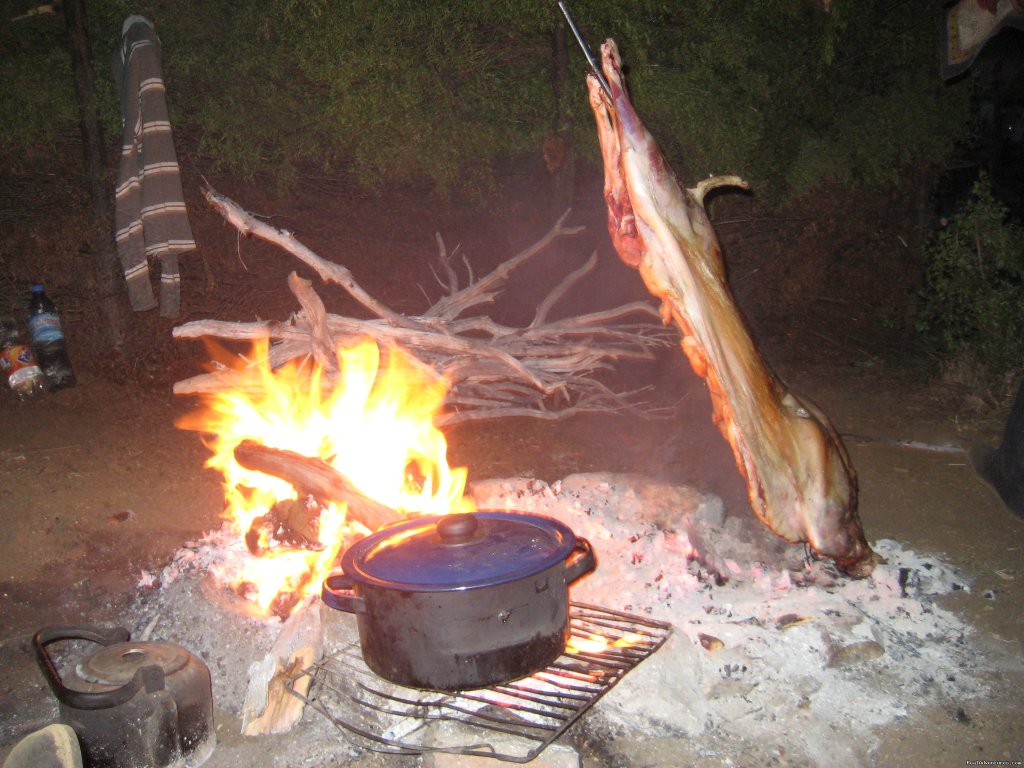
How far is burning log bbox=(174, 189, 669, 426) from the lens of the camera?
4328 millimetres

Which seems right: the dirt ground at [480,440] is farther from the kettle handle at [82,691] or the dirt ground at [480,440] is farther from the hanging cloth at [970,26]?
the hanging cloth at [970,26]

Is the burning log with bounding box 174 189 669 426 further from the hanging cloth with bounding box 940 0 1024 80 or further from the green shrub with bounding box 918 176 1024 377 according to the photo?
the green shrub with bounding box 918 176 1024 377

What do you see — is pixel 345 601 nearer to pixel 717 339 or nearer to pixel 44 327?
pixel 717 339

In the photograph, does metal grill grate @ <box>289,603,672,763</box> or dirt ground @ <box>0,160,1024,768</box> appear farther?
dirt ground @ <box>0,160,1024,768</box>

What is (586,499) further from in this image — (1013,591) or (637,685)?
(1013,591)

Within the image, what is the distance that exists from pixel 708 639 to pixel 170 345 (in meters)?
4.93

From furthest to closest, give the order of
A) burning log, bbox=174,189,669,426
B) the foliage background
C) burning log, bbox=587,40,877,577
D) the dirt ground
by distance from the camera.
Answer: the foliage background, burning log, bbox=174,189,669,426, the dirt ground, burning log, bbox=587,40,877,577

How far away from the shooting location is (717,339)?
291 centimetres

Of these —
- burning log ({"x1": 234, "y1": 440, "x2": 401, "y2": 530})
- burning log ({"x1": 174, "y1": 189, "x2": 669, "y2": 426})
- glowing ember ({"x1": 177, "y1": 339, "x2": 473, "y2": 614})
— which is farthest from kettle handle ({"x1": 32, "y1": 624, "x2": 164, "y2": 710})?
burning log ({"x1": 174, "y1": 189, "x2": 669, "y2": 426})

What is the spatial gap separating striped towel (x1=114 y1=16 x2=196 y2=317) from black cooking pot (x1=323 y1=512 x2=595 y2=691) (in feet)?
13.3

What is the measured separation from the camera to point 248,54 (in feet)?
19.1

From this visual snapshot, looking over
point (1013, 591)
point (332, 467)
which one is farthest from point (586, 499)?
point (1013, 591)

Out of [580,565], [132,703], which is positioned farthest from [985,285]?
[132,703]

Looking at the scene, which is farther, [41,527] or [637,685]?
[41,527]
